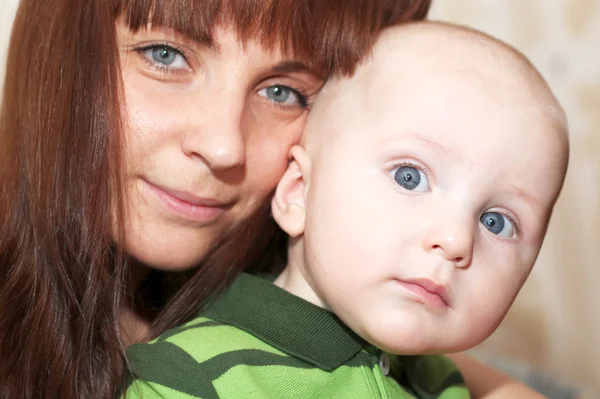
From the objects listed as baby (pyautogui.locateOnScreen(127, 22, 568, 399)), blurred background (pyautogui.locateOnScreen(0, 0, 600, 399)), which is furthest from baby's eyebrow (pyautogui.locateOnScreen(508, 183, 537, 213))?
blurred background (pyautogui.locateOnScreen(0, 0, 600, 399))

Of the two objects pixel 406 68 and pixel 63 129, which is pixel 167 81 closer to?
pixel 63 129

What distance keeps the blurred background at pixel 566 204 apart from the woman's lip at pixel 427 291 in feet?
4.22

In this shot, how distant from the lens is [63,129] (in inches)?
45.8

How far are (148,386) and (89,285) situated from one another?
7.8 inches

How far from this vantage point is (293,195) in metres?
1.20

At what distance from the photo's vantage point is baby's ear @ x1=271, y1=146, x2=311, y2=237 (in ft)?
3.83

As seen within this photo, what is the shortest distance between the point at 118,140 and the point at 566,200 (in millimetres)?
1488

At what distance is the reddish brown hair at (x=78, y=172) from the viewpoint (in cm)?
115

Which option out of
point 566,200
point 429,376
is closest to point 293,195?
point 429,376

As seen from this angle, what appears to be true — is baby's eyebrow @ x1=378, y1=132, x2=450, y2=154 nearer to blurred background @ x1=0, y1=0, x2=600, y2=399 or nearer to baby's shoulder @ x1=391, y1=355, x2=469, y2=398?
baby's shoulder @ x1=391, y1=355, x2=469, y2=398

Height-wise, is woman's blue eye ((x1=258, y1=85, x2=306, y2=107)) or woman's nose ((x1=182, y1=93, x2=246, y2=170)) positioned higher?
woman's blue eye ((x1=258, y1=85, x2=306, y2=107))

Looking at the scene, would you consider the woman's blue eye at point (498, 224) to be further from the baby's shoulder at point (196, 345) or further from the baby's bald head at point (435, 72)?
the baby's shoulder at point (196, 345)

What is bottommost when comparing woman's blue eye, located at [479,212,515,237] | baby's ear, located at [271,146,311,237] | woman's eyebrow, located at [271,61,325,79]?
baby's ear, located at [271,146,311,237]

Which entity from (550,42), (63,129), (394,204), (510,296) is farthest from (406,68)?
(550,42)
